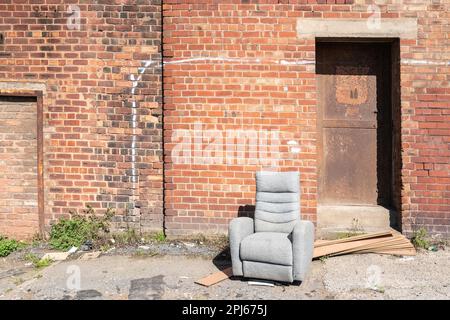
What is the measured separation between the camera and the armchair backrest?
521 centimetres

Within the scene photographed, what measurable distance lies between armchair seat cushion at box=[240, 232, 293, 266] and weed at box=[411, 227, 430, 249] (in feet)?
6.78

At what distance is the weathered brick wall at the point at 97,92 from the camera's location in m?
6.06

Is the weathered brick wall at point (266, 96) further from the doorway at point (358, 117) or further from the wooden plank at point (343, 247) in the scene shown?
the wooden plank at point (343, 247)

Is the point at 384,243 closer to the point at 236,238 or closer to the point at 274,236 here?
the point at 274,236

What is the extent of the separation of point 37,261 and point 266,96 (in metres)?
3.61

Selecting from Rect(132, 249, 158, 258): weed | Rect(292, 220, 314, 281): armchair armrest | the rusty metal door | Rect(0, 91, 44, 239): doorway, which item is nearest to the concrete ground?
Rect(132, 249, 158, 258): weed

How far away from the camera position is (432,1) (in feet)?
18.9

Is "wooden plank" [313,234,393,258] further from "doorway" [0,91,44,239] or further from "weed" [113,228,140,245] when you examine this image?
"doorway" [0,91,44,239]

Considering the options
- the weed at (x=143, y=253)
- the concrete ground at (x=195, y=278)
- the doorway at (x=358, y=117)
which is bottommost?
the concrete ground at (x=195, y=278)

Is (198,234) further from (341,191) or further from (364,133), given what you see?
(364,133)

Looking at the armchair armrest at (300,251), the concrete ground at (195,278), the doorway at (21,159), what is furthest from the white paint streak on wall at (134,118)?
the armchair armrest at (300,251)

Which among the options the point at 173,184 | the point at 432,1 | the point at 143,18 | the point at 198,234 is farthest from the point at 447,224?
the point at 143,18

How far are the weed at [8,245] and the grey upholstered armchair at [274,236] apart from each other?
3.22 m

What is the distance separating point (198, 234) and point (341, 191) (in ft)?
6.96
